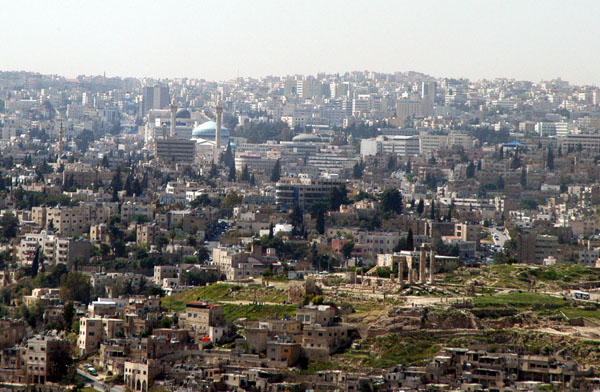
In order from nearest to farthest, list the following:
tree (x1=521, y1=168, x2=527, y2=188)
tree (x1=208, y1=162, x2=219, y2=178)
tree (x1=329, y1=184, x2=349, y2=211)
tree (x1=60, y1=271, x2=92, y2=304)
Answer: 1. tree (x1=60, y1=271, x2=92, y2=304)
2. tree (x1=329, y1=184, x2=349, y2=211)
3. tree (x1=208, y1=162, x2=219, y2=178)
4. tree (x1=521, y1=168, x2=527, y2=188)

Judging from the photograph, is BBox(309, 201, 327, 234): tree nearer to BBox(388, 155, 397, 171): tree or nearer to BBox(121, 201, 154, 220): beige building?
BBox(121, 201, 154, 220): beige building

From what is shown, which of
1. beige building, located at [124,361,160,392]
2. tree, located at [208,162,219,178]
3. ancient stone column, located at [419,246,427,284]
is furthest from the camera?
tree, located at [208,162,219,178]

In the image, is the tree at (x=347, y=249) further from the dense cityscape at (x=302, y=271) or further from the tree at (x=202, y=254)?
the tree at (x=202, y=254)

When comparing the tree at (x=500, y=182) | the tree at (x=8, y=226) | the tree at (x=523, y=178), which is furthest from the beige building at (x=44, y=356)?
the tree at (x=523, y=178)

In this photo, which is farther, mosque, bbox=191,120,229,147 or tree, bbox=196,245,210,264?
mosque, bbox=191,120,229,147

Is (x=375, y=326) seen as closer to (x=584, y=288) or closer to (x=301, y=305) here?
(x=301, y=305)

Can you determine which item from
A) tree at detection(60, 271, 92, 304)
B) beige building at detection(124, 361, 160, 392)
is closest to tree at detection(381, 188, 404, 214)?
tree at detection(60, 271, 92, 304)

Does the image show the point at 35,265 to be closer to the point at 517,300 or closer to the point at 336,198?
the point at 517,300

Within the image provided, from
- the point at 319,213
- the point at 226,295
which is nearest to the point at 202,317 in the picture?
the point at 226,295
